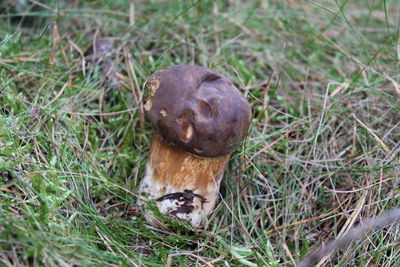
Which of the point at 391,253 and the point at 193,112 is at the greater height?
the point at 193,112

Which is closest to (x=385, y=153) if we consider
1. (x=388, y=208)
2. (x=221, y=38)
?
(x=388, y=208)

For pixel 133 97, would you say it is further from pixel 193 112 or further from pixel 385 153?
pixel 385 153

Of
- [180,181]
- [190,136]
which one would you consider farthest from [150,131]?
[190,136]

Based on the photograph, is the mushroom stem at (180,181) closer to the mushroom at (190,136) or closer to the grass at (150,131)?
the mushroom at (190,136)

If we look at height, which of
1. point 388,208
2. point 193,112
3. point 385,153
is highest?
point 193,112

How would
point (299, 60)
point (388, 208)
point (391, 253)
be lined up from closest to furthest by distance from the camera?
point (391, 253)
point (388, 208)
point (299, 60)

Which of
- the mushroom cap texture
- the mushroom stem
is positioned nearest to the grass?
the mushroom stem
